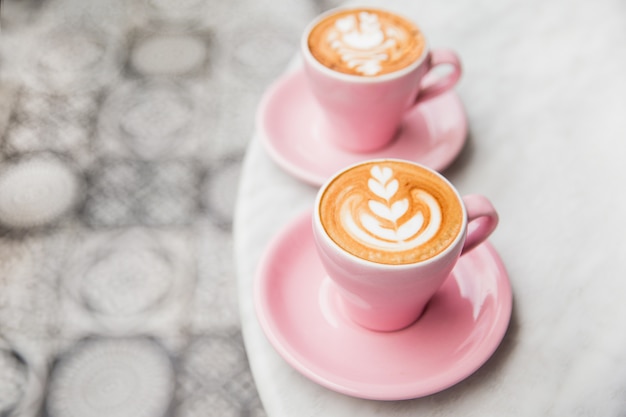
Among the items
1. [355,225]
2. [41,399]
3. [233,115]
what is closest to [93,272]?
[41,399]

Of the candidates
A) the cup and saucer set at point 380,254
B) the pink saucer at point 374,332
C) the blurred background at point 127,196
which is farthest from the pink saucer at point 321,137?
the blurred background at point 127,196

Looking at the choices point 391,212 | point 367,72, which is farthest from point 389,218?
point 367,72

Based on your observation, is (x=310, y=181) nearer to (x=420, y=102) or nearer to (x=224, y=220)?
(x=420, y=102)

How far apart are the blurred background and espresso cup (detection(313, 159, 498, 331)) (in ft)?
1.62

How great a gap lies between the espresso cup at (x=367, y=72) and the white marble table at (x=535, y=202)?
8 cm

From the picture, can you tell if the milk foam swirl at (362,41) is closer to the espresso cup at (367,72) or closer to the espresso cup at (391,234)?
the espresso cup at (367,72)

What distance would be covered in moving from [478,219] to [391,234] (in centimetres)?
8

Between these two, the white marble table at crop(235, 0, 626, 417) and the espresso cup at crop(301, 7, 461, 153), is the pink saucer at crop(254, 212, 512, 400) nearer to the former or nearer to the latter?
the white marble table at crop(235, 0, 626, 417)

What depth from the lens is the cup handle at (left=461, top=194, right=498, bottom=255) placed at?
1.58 feet

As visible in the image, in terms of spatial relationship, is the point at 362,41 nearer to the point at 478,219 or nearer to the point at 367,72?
the point at 367,72

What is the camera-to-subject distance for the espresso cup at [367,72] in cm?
61

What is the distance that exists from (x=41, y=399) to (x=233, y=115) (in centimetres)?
66

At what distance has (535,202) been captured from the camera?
62 centimetres

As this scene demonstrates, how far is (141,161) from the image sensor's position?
123 centimetres
